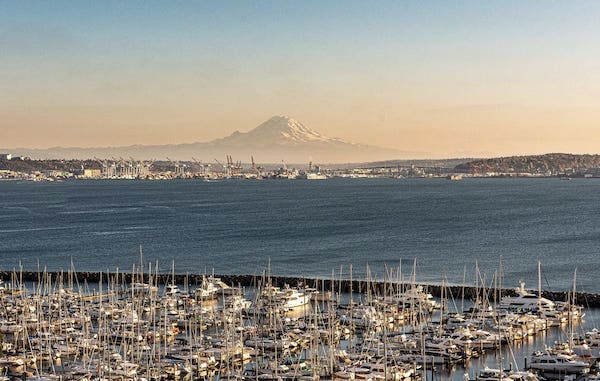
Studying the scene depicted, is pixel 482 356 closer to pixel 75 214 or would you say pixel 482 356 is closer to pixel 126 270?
pixel 126 270

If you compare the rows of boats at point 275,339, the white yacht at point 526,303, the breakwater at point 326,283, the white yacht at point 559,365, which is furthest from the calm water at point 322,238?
the white yacht at point 559,365

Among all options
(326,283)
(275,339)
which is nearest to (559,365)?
(275,339)

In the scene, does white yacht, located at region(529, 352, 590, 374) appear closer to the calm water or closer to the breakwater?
the breakwater

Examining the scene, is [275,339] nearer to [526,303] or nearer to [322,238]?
[526,303]

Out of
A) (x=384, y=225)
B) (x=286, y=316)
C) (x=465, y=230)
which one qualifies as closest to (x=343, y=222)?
(x=384, y=225)

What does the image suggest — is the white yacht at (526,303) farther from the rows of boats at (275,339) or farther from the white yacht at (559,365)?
the white yacht at (559,365)

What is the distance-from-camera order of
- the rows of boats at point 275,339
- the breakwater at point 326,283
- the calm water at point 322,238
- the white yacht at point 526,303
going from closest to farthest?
the rows of boats at point 275,339 < the white yacht at point 526,303 < the breakwater at point 326,283 < the calm water at point 322,238
